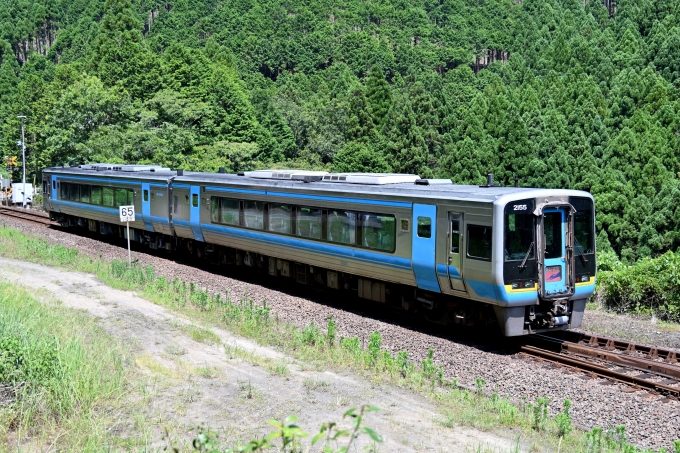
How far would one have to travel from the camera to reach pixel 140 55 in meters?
69.7

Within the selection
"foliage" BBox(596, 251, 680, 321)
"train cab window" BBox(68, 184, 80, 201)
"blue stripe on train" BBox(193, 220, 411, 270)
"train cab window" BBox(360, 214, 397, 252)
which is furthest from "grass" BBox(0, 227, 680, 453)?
"train cab window" BBox(68, 184, 80, 201)

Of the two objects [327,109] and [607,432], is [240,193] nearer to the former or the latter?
[607,432]

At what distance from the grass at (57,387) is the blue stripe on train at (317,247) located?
5.96 m

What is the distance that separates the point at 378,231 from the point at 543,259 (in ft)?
12.8

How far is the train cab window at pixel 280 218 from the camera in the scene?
19922 millimetres

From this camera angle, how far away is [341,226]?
17.9 metres

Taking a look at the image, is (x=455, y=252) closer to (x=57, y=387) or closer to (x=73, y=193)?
(x=57, y=387)

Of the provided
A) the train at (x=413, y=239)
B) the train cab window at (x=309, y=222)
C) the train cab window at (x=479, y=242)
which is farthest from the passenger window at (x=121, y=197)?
the train cab window at (x=479, y=242)

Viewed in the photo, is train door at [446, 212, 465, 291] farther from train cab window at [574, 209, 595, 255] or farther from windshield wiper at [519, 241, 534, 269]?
train cab window at [574, 209, 595, 255]

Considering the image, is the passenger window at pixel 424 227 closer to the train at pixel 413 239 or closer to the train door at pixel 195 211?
the train at pixel 413 239

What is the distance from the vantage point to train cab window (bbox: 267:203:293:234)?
Answer: 19922 millimetres

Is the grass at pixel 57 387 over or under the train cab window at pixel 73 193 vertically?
under

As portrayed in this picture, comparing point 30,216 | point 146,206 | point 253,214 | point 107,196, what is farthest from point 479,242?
point 30,216

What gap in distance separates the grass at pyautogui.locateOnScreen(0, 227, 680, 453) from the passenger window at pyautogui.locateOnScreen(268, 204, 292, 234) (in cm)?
245
